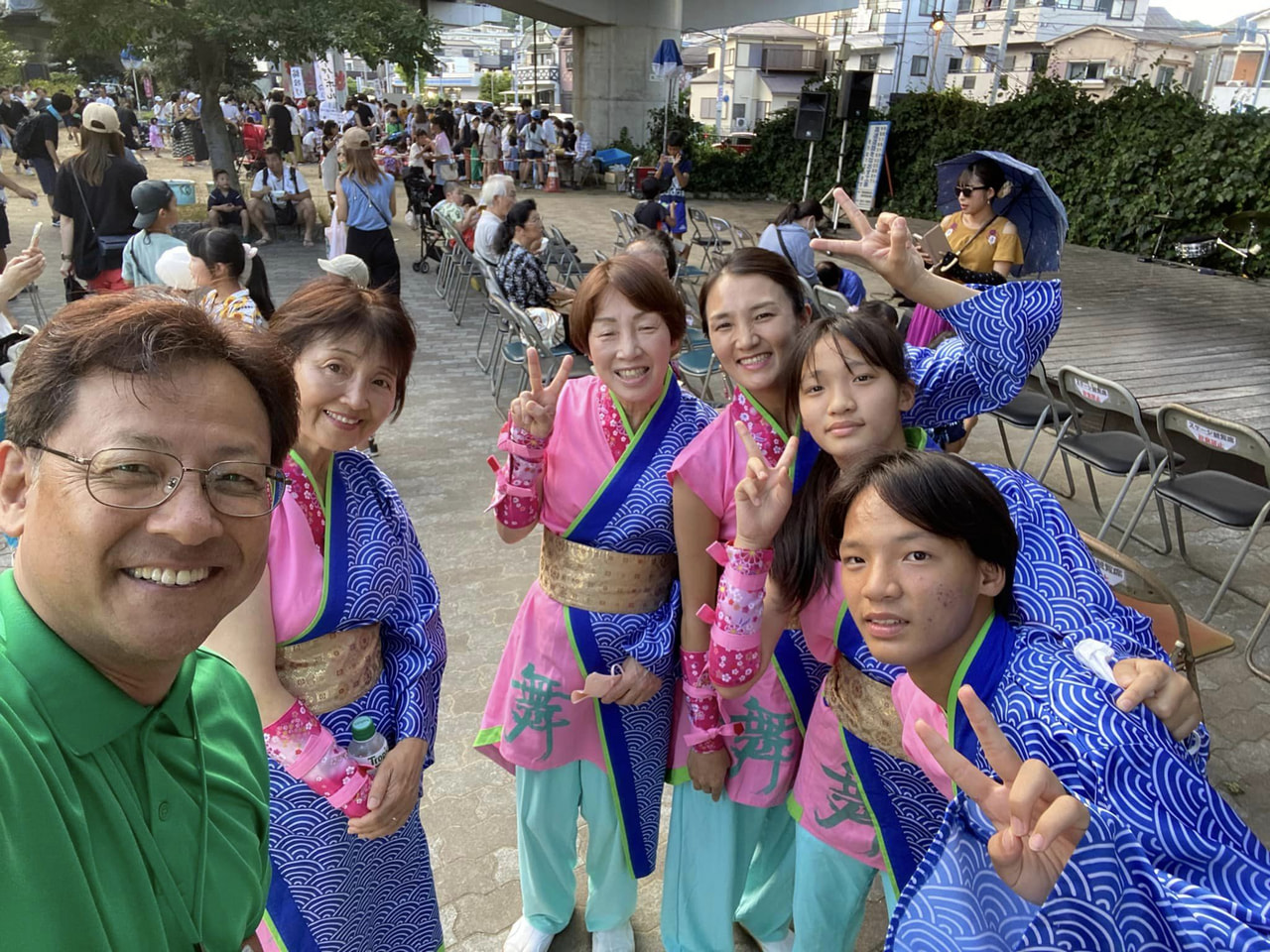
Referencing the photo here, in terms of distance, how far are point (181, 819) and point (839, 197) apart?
164 centimetres

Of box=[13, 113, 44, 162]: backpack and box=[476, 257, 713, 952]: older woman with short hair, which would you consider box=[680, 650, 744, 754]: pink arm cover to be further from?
box=[13, 113, 44, 162]: backpack

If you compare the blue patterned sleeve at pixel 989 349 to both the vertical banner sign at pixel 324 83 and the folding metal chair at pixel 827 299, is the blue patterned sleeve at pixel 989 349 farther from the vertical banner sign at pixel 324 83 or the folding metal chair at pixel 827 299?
the vertical banner sign at pixel 324 83

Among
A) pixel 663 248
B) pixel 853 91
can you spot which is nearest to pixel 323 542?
pixel 663 248

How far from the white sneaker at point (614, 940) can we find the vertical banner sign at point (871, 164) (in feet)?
46.0

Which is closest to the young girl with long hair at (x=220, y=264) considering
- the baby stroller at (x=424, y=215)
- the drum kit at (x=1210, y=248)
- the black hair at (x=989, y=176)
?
the black hair at (x=989, y=176)

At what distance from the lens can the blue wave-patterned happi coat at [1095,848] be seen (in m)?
→ 0.83

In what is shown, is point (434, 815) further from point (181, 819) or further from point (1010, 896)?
point (1010, 896)

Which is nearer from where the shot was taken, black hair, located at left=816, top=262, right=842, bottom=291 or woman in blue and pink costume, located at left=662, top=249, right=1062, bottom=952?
woman in blue and pink costume, located at left=662, top=249, right=1062, bottom=952

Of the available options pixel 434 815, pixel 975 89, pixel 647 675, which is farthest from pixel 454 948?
pixel 975 89

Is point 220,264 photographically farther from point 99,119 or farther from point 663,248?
point 99,119

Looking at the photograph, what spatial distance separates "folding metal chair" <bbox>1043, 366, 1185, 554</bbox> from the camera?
13.0 feet

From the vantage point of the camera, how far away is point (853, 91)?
14.1 metres

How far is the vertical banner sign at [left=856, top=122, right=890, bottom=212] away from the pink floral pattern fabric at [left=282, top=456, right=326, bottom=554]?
1429 centimetres

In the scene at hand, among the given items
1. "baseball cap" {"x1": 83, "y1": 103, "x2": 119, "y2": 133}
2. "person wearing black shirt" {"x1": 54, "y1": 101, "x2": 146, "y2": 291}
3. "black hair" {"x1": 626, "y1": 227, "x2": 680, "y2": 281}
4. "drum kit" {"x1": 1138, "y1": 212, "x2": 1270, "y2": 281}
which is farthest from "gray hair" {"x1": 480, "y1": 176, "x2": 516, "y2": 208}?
"drum kit" {"x1": 1138, "y1": 212, "x2": 1270, "y2": 281}
